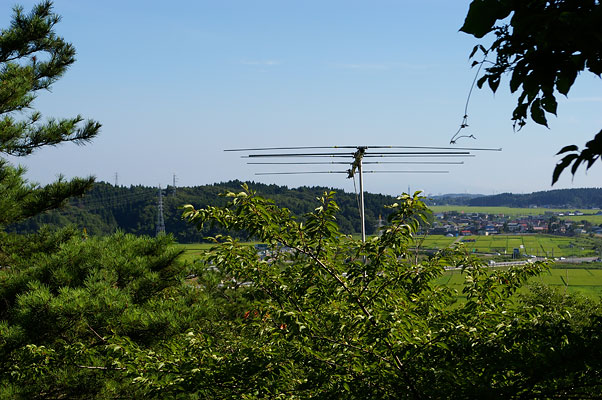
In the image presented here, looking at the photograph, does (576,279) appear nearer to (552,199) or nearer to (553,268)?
(553,268)

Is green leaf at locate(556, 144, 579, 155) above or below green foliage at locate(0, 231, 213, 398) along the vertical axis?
above

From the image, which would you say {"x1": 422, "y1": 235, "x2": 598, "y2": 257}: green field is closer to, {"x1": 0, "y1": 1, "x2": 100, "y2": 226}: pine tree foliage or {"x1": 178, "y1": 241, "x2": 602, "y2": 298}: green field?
{"x1": 178, "y1": 241, "x2": 602, "y2": 298}: green field

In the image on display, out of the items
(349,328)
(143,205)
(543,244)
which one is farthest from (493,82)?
(543,244)

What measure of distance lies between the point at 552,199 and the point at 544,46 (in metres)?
153

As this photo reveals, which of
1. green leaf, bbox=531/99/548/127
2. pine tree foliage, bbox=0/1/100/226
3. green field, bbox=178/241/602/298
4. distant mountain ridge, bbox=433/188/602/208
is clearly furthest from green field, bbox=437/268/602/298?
distant mountain ridge, bbox=433/188/602/208

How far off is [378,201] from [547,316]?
47378 mm

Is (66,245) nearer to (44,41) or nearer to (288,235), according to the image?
(44,41)

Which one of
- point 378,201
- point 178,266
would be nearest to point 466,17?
→ point 178,266

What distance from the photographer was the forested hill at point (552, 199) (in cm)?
12631

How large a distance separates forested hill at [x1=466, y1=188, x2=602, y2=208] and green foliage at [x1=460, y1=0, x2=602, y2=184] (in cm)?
13400

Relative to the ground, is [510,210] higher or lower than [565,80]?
lower

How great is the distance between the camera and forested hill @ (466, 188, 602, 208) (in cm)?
12631

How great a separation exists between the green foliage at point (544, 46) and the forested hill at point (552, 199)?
440ft

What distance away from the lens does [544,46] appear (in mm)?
1560
